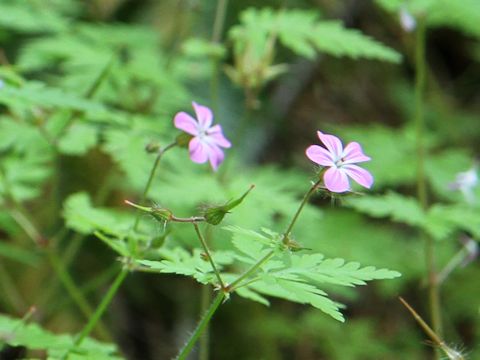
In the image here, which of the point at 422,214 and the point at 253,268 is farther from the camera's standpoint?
the point at 422,214

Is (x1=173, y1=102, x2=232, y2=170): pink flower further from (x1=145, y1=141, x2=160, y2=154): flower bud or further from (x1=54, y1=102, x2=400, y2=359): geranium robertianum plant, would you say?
(x1=54, y1=102, x2=400, y2=359): geranium robertianum plant

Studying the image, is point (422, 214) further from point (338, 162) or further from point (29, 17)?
point (29, 17)

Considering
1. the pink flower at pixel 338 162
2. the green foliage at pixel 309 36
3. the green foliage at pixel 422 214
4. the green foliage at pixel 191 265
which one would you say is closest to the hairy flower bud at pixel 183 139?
the green foliage at pixel 191 265

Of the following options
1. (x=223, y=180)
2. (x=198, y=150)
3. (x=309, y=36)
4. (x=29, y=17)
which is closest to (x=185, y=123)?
(x=198, y=150)

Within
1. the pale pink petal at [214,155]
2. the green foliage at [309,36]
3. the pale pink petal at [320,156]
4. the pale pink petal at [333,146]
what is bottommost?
the pale pink petal at [214,155]

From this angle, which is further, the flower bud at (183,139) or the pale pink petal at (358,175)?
the flower bud at (183,139)

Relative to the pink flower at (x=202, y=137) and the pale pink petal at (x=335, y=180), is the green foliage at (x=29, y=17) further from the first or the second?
the pale pink petal at (x=335, y=180)

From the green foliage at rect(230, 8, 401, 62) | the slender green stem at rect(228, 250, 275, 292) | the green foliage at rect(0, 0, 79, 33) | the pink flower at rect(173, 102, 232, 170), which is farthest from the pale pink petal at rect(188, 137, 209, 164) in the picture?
the green foliage at rect(0, 0, 79, 33)
